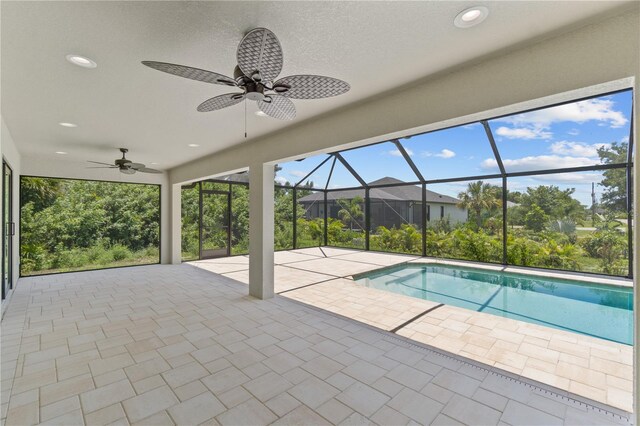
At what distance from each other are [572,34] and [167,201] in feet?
28.9

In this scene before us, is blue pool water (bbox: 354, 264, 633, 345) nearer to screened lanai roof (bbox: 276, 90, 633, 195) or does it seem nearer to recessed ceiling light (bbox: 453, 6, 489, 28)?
screened lanai roof (bbox: 276, 90, 633, 195)

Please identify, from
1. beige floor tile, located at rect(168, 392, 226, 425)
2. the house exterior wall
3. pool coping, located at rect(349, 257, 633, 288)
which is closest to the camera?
beige floor tile, located at rect(168, 392, 226, 425)

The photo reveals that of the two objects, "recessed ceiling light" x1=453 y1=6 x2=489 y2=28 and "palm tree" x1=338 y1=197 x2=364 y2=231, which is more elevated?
"recessed ceiling light" x1=453 y1=6 x2=489 y2=28

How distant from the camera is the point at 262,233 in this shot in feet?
16.0

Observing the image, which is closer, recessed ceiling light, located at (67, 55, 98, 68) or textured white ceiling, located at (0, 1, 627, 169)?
textured white ceiling, located at (0, 1, 627, 169)

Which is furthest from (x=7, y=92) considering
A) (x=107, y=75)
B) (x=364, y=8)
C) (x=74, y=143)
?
(x=364, y=8)

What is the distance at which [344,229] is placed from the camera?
36.0 ft

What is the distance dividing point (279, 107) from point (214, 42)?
658 millimetres

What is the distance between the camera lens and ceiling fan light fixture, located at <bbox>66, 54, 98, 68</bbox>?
7.64 ft

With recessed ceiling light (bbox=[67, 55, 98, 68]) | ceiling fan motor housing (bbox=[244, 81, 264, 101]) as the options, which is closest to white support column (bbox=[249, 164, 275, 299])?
recessed ceiling light (bbox=[67, 55, 98, 68])

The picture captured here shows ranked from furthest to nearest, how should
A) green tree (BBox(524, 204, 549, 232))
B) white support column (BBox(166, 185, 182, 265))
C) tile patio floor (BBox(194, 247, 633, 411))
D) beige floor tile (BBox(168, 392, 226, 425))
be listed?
1. white support column (BBox(166, 185, 182, 265))
2. green tree (BBox(524, 204, 549, 232))
3. tile patio floor (BBox(194, 247, 633, 411))
4. beige floor tile (BBox(168, 392, 226, 425))

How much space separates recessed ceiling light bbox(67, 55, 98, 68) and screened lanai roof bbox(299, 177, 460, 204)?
26.5 feet

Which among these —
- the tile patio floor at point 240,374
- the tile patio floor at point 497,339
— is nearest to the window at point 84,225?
the tile patio floor at point 240,374

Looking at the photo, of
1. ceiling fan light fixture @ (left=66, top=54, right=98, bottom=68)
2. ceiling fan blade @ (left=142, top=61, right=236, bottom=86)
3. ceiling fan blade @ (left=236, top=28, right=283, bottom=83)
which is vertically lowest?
ceiling fan blade @ (left=142, top=61, right=236, bottom=86)
